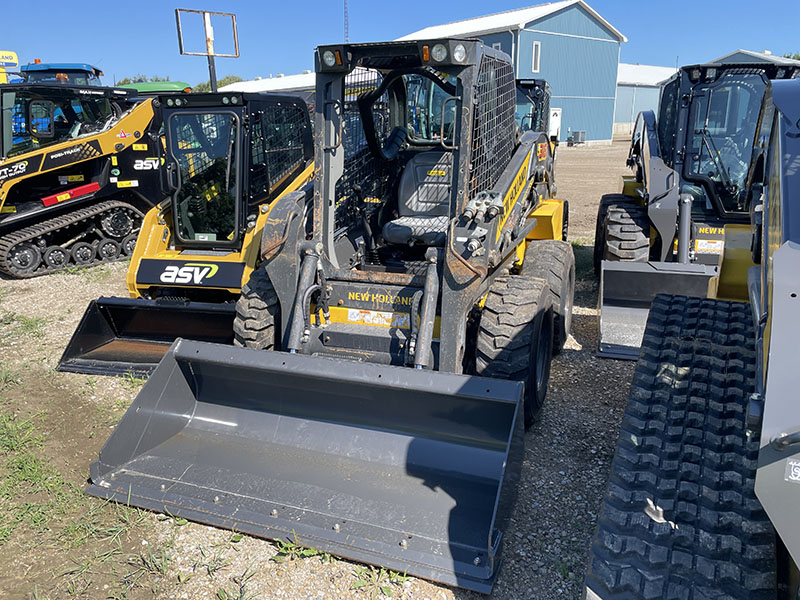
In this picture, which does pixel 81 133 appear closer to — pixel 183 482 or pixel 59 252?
pixel 59 252

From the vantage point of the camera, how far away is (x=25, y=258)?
816 centimetres

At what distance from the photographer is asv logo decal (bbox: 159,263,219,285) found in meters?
5.77

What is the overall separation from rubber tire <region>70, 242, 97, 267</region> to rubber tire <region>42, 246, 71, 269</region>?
0.28 feet

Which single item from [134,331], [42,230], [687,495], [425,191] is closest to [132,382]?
[134,331]

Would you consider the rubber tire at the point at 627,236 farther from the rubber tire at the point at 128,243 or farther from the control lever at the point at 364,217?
the rubber tire at the point at 128,243

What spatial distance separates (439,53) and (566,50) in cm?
2771

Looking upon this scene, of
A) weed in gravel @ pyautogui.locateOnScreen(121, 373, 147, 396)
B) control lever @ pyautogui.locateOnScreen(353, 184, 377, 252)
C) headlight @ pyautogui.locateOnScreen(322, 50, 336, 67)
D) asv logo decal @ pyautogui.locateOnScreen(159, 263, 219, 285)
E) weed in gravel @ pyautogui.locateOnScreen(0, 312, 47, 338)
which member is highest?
headlight @ pyautogui.locateOnScreen(322, 50, 336, 67)

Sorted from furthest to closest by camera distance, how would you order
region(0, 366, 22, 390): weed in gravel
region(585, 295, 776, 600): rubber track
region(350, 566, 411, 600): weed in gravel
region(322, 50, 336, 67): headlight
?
region(0, 366, 22, 390): weed in gravel
region(322, 50, 336, 67): headlight
region(350, 566, 411, 600): weed in gravel
region(585, 295, 776, 600): rubber track

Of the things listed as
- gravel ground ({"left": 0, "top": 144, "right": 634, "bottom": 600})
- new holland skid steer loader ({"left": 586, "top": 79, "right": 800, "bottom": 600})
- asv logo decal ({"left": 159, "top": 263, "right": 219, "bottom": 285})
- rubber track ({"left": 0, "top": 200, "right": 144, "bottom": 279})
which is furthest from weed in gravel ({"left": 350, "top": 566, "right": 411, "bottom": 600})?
rubber track ({"left": 0, "top": 200, "right": 144, "bottom": 279})

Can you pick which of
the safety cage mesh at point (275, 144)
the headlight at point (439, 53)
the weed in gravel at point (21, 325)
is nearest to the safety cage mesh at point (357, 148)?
the headlight at point (439, 53)

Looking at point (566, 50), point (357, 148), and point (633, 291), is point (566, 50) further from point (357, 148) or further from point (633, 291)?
point (357, 148)

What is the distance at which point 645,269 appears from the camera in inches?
200

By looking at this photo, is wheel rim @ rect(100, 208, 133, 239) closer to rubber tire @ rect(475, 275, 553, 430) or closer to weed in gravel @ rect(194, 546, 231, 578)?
rubber tire @ rect(475, 275, 553, 430)

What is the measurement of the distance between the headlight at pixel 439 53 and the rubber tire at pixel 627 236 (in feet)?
10.2
